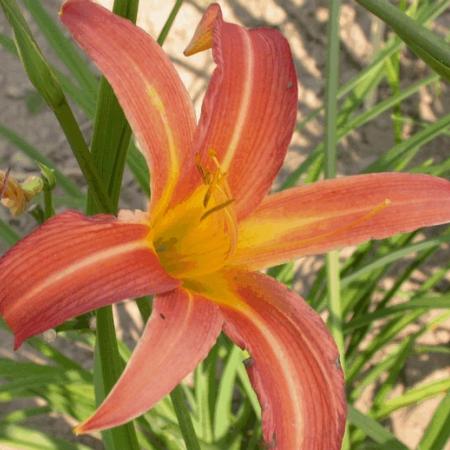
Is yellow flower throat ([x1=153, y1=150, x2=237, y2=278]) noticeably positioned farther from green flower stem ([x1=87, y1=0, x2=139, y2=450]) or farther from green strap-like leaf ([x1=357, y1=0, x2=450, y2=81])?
green strap-like leaf ([x1=357, y1=0, x2=450, y2=81])

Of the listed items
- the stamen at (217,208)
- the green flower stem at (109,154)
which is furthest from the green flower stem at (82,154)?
the stamen at (217,208)

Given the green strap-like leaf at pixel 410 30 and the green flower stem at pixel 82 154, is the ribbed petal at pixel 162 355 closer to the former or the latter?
the green flower stem at pixel 82 154

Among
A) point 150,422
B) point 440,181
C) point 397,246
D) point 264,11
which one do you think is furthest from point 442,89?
point 440,181

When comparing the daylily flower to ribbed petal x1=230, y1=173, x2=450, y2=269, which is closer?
the daylily flower

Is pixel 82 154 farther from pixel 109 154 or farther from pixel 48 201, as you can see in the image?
pixel 48 201

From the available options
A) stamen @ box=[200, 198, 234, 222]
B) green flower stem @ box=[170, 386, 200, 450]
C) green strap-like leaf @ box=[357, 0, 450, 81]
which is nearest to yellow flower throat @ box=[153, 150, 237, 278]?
stamen @ box=[200, 198, 234, 222]

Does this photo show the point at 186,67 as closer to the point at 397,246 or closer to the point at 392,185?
the point at 397,246

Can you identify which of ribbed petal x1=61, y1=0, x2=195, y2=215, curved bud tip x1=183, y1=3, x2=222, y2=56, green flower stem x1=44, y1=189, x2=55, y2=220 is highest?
curved bud tip x1=183, y1=3, x2=222, y2=56
